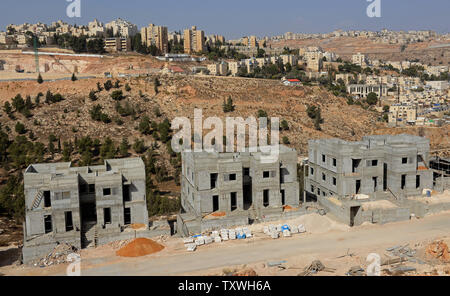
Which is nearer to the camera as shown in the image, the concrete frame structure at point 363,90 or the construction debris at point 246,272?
the construction debris at point 246,272

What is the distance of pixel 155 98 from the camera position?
64875 millimetres

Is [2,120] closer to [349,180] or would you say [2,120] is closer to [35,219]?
[35,219]

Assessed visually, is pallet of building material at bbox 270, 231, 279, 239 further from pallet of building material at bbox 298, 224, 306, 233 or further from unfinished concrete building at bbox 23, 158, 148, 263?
unfinished concrete building at bbox 23, 158, 148, 263

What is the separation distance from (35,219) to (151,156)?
2560 centimetres

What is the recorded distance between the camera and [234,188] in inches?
1044

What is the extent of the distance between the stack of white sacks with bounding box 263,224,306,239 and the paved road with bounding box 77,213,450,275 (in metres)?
0.42

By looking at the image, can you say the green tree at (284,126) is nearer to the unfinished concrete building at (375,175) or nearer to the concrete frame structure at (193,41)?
the unfinished concrete building at (375,175)

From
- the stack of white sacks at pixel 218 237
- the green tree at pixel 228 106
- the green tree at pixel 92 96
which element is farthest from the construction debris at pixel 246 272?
the green tree at pixel 92 96

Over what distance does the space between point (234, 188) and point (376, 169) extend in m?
9.62

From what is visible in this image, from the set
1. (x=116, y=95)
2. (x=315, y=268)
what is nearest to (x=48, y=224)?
(x=315, y=268)

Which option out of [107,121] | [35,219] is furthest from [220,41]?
[35,219]

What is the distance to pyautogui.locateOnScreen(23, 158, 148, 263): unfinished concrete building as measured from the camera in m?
23.2

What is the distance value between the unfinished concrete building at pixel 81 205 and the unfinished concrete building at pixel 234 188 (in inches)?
123

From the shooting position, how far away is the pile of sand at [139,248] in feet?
73.3
